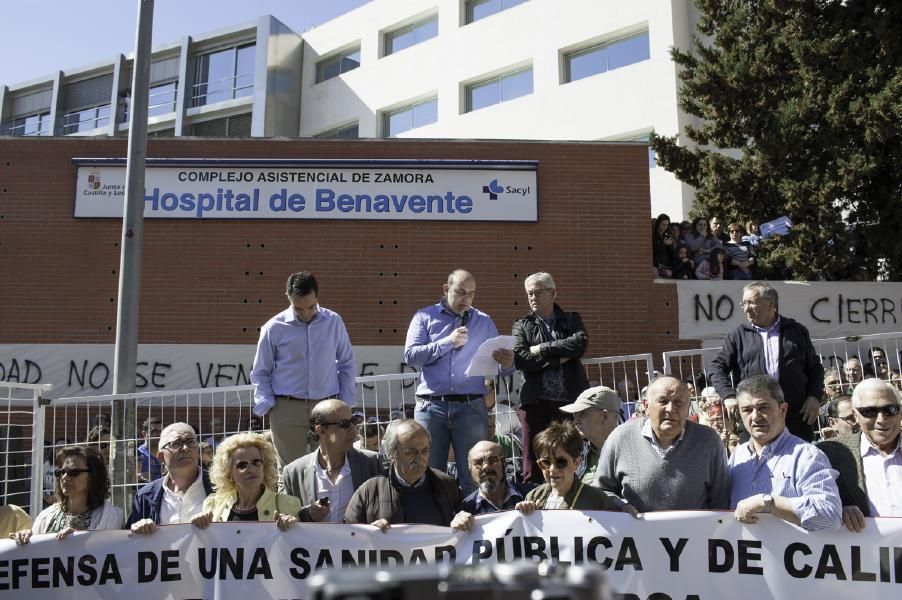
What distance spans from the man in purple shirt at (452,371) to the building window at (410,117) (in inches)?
897

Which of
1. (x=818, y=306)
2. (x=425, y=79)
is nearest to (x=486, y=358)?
(x=818, y=306)

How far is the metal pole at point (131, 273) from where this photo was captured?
772 centimetres

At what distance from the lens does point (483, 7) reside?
29.1 metres

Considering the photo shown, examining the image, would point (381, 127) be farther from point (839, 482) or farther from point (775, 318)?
point (839, 482)

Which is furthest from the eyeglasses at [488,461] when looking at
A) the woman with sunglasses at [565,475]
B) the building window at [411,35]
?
the building window at [411,35]

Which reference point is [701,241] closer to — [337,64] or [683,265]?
[683,265]

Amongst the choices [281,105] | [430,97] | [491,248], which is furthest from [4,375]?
[281,105]

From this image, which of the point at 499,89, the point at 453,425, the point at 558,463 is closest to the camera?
the point at 558,463

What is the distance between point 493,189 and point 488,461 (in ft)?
29.8

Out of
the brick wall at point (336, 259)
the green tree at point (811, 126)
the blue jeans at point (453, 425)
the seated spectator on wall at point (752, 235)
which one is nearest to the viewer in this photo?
the blue jeans at point (453, 425)

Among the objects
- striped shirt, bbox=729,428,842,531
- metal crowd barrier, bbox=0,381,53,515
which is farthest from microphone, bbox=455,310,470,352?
metal crowd barrier, bbox=0,381,53,515

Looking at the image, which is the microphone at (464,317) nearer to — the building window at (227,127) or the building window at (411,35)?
the building window at (411,35)

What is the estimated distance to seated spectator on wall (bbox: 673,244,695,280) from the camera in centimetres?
1365

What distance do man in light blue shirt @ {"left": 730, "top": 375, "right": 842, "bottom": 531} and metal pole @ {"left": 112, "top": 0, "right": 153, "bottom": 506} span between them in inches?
198
